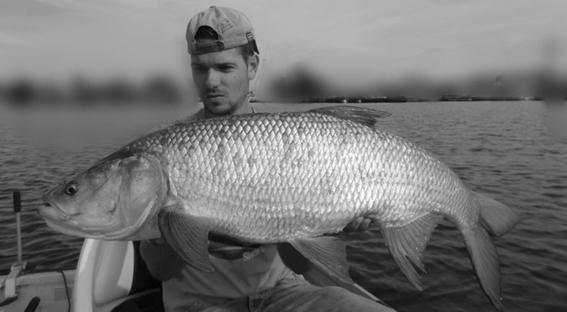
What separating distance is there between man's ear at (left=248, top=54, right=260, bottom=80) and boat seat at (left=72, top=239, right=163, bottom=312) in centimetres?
186

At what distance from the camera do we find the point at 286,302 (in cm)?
A: 306

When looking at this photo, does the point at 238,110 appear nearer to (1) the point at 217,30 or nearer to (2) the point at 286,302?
(1) the point at 217,30

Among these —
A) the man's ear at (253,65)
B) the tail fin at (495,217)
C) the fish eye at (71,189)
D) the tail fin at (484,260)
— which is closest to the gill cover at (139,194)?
the fish eye at (71,189)

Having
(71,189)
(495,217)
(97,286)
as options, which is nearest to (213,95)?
(71,189)

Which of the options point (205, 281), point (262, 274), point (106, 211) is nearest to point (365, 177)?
point (262, 274)

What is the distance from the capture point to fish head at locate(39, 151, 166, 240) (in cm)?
267

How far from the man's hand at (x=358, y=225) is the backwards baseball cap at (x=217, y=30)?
1706mm

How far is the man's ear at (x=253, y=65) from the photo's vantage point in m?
3.84

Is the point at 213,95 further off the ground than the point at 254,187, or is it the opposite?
the point at 213,95

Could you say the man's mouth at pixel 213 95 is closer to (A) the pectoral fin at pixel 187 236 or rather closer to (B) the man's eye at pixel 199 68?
(B) the man's eye at pixel 199 68

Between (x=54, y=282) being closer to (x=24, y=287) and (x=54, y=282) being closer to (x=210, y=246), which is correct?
(x=24, y=287)

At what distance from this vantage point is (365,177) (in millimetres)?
2828

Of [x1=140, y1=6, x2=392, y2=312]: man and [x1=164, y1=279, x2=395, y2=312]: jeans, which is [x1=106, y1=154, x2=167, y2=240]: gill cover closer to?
[x1=140, y1=6, x2=392, y2=312]: man

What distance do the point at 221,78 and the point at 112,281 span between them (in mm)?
1978
